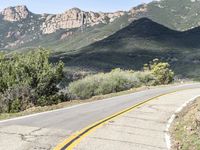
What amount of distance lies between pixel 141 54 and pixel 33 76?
136916 millimetres

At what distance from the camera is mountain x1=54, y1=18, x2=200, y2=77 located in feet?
433

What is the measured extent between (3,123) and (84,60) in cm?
13104

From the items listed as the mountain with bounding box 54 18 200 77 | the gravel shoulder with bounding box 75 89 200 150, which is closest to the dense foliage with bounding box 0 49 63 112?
the gravel shoulder with bounding box 75 89 200 150

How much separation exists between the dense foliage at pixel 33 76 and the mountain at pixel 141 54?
87247mm

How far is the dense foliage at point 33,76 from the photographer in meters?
26.9

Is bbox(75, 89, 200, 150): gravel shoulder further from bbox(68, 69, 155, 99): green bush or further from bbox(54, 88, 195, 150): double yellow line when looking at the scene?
bbox(68, 69, 155, 99): green bush

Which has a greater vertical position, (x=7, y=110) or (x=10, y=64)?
(x=10, y=64)

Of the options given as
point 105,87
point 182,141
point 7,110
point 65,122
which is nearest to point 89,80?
point 105,87

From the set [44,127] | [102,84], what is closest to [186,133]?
[44,127]

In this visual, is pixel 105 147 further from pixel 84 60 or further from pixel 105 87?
pixel 84 60

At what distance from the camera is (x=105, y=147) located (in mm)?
10578

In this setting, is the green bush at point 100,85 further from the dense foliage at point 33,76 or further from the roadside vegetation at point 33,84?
the dense foliage at point 33,76

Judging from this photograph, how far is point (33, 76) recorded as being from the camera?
95.4 feet

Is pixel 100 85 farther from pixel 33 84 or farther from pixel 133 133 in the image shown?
pixel 133 133
